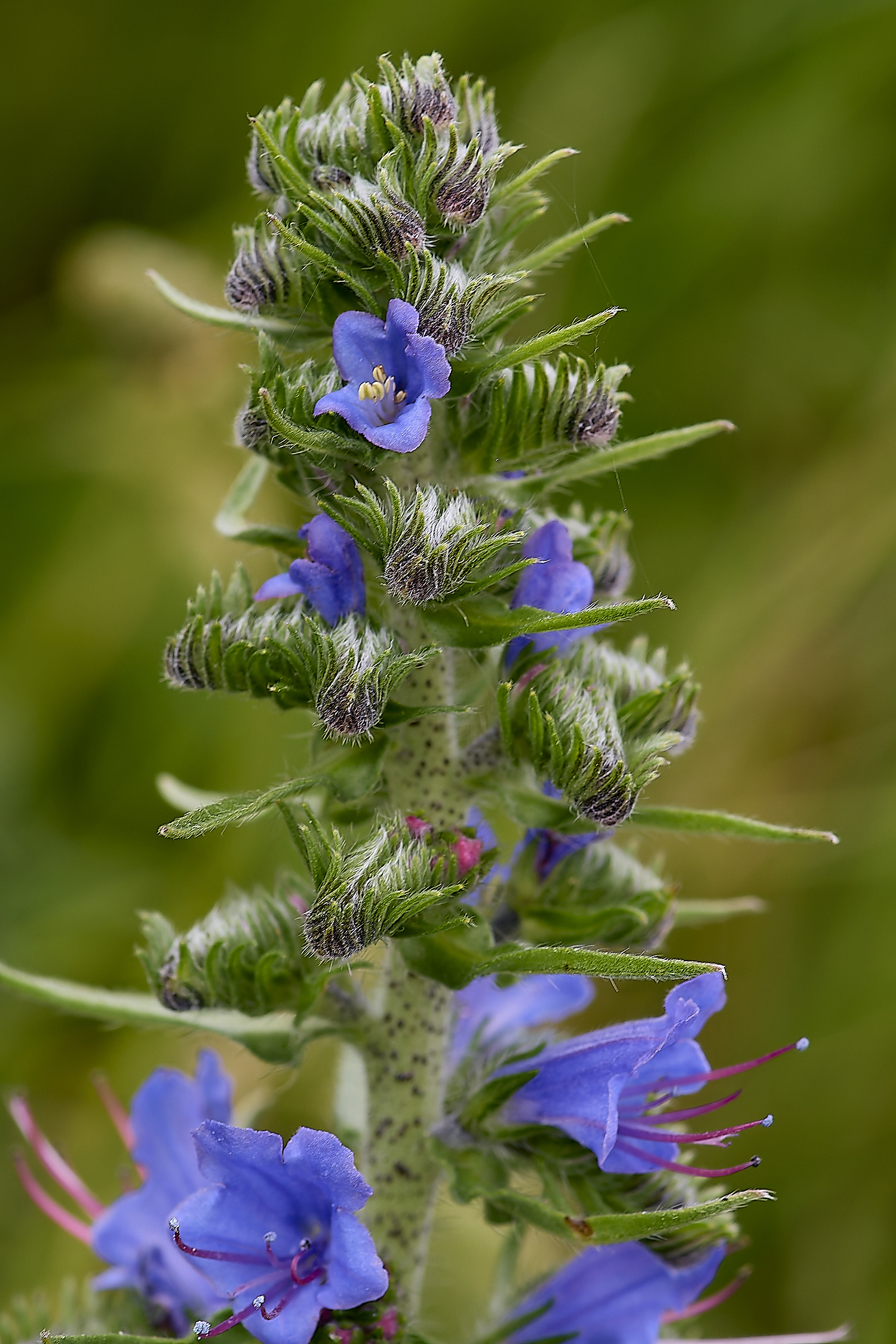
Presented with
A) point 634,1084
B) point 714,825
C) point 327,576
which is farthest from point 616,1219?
point 327,576

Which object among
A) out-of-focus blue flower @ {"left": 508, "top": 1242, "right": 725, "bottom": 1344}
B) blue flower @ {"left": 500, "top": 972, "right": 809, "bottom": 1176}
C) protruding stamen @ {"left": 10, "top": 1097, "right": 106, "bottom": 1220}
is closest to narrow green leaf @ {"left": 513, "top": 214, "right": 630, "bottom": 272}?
blue flower @ {"left": 500, "top": 972, "right": 809, "bottom": 1176}

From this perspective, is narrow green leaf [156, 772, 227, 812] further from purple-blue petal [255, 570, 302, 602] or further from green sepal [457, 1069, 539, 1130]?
green sepal [457, 1069, 539, 1130]

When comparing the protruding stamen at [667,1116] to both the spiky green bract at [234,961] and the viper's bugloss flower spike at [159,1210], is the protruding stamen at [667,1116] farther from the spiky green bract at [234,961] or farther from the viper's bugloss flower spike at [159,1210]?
the viper's bugloss flower spike at [159,1210]

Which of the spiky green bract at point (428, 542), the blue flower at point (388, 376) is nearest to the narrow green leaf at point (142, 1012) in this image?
the spiky green bract at point (428, 542)

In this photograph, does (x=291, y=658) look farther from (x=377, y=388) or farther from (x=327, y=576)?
(x=377, y=388)

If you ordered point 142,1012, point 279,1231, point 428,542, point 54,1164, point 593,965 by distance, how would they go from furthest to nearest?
point 54,1164
point 142,1012
point 279,1231
point 428,542
point 593,965

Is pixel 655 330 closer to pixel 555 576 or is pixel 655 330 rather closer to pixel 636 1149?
pixel 555 576
